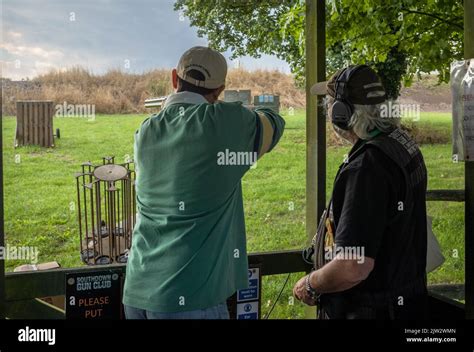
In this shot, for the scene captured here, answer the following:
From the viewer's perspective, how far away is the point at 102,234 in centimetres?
317

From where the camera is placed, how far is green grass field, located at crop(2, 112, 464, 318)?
621 centimetres

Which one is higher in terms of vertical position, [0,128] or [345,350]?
[0,128]

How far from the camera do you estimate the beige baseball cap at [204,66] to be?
1766mm

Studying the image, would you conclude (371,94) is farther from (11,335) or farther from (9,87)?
(9,87)

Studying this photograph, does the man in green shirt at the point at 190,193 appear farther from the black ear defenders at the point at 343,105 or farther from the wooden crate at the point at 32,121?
the wooden crate at the point at 32,121

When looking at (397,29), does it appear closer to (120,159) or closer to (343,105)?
(120,159)

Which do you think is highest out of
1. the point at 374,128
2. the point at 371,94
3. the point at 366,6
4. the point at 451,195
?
the point at 366,6

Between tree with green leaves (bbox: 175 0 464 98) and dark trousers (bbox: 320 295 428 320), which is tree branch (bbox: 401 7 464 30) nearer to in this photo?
tree with green leaves (bbox: 175 0 464 98)

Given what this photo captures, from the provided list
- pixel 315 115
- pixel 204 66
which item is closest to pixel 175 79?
pixel 204 66

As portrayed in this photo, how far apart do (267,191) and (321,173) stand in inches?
186

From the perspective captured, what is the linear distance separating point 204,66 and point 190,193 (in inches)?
17.4

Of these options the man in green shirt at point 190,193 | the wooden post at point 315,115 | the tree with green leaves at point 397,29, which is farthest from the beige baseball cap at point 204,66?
the tree with green leaves at point 397,29

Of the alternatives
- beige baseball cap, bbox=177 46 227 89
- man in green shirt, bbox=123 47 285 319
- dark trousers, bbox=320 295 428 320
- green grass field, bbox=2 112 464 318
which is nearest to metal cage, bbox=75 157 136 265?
man in green shirt, bbox=123 47 285 319

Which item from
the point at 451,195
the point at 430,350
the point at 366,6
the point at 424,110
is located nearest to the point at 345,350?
the point at 430,350
